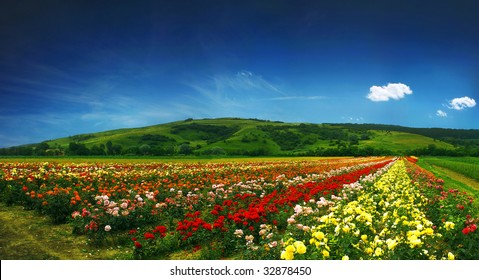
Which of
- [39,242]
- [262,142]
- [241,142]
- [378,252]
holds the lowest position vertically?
[39,242]

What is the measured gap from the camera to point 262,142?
86.2 meters

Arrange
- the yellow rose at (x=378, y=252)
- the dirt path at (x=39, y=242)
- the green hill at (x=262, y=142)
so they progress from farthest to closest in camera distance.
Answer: the green hill at (x=262, y=142), the dirt path at (x=39, y=242), the yellow rose at (x=378, y=252)

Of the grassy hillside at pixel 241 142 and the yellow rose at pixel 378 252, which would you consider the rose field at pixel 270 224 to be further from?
the grassy hillside at pixel 241 142

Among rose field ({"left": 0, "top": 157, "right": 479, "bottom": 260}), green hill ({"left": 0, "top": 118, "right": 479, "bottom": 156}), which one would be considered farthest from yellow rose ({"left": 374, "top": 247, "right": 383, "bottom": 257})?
green hill ({"left": 0, "top": 118, "right": 479, "bottom": 156})

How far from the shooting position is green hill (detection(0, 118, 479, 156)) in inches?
922

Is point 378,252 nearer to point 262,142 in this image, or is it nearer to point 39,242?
point 39,242

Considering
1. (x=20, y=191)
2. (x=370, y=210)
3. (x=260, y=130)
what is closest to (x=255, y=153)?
(x=260, y=130)

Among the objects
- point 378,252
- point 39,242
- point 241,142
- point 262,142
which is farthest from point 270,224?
point 241,142

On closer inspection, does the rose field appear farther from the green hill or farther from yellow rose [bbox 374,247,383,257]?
the green hill

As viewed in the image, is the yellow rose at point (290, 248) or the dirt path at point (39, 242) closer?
the yellow rose at point (290, 248)

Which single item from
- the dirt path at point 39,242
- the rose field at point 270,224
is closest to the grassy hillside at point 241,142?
the rose field at point 270,224

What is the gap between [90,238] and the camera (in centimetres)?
773

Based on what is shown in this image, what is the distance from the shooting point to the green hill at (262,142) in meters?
23.4

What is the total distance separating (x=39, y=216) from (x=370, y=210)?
898 cm
